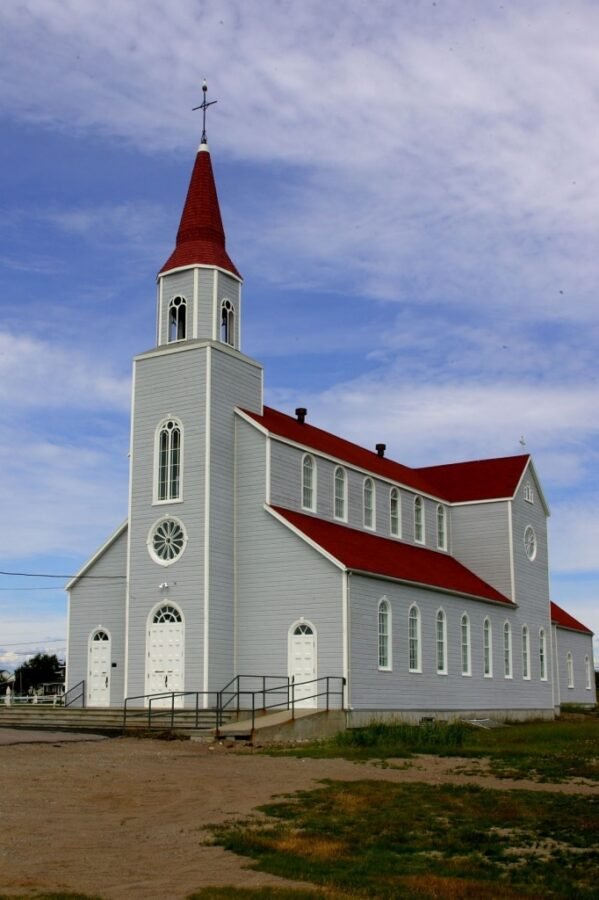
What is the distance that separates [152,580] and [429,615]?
34.1ft

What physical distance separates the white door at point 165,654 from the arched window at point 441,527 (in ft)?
58.5

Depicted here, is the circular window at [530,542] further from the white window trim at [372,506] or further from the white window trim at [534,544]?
the white window trim at [372,506]

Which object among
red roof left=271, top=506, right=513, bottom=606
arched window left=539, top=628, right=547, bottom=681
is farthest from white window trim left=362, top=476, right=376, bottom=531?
arched window left=539, top=628, right=547, bottom=681

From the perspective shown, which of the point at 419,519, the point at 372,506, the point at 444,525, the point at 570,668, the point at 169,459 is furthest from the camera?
the point at 570,668

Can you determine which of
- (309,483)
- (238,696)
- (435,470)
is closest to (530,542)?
(435,470)

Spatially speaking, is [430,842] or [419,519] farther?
[419,519]

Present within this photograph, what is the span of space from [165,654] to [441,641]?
36.5 feet

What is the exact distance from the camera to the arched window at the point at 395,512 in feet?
147

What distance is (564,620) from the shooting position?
59.0 metres

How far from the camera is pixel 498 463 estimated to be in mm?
52812

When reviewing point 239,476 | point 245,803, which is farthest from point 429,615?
point 245,803

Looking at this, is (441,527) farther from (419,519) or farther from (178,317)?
(178,317)

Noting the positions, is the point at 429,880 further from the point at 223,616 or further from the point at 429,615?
the point at 429,615

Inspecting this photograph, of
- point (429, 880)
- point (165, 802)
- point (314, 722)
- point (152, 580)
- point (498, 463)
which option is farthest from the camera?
point (498, 463)
